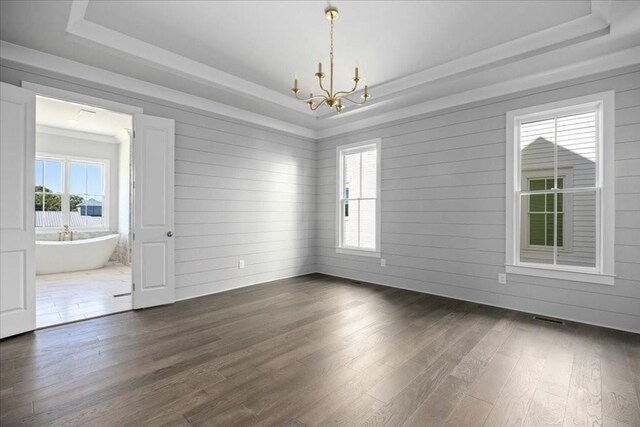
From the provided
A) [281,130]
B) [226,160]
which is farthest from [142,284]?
[281,130]

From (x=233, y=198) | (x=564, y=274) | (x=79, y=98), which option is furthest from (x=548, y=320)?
(x=79, y=98)

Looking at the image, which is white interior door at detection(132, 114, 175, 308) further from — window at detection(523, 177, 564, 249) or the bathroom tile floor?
window at detection(523, 177, 564, 249)

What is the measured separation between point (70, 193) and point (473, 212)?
27.2 feet

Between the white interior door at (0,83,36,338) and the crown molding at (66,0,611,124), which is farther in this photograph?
the white interior door at (0,83,36,338)

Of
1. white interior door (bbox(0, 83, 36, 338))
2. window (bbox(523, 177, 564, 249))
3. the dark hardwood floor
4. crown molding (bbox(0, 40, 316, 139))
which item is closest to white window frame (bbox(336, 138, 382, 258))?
crown molding (bbox(0, 40, 316, 139))

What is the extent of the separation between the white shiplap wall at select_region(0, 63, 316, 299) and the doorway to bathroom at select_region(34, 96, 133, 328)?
1.43 meters

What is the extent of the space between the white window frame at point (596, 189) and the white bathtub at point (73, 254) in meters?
7.49

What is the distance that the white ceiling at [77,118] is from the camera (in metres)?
5.45

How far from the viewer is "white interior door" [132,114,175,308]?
394cm

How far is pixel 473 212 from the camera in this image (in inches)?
166

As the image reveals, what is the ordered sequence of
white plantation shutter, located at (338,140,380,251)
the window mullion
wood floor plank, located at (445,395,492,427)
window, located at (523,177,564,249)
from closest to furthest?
wood floor plank, located at (445,395,492,427) < the window mullion < window, located at (523,177,564,249) < white plantation shutter, located at (338,140,380,251)

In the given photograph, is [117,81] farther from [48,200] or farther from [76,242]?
[48,200]

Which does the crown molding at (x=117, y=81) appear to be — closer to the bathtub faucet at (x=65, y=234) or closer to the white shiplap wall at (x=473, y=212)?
the white shiplap wall at (x=473, y=212)

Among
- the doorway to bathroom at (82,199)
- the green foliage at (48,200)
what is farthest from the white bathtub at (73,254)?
the green foliage at (48,200)
